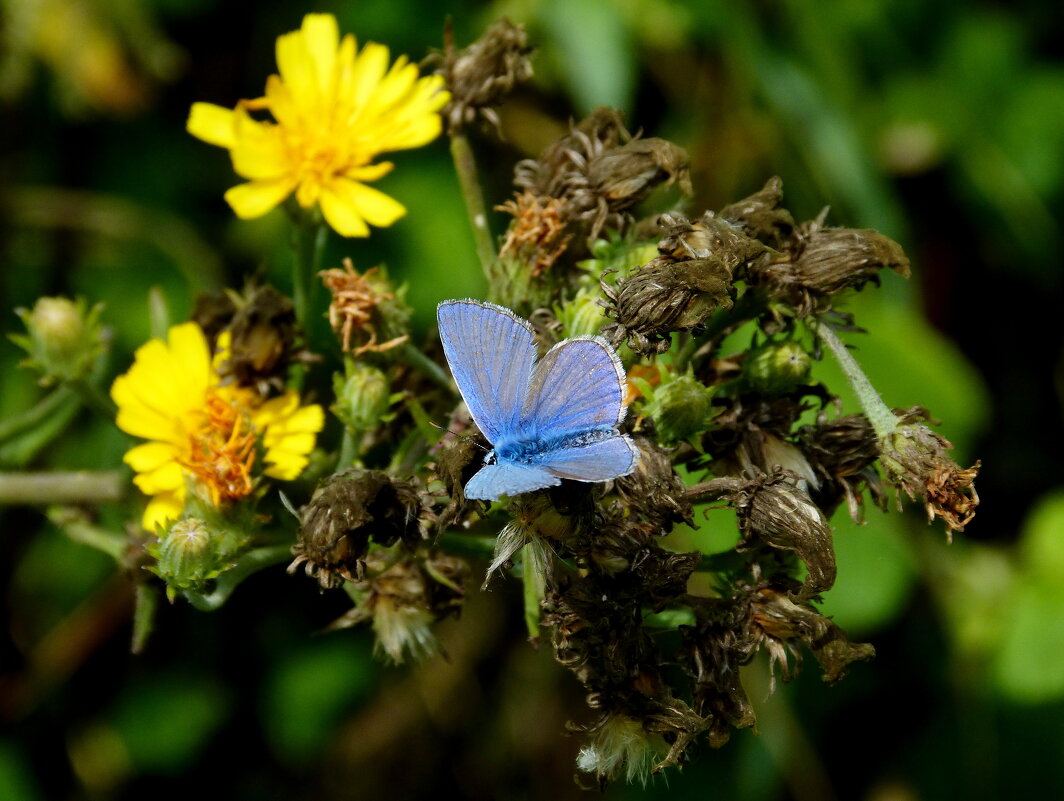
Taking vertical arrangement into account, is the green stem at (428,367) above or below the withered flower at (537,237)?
below

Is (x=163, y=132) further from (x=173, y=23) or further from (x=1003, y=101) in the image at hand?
(x=1003, y=101)

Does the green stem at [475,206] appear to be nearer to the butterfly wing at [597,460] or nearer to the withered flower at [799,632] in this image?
the butterfly wing at [597,460]

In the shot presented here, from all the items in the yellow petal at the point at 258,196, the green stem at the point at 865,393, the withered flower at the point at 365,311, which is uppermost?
the yellow petal at the point at 258,196

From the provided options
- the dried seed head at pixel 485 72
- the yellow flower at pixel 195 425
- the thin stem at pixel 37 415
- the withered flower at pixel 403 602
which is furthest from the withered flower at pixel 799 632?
the thin stem at pixel 37 415

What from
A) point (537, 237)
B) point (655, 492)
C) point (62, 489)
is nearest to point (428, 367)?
point (537, 237)

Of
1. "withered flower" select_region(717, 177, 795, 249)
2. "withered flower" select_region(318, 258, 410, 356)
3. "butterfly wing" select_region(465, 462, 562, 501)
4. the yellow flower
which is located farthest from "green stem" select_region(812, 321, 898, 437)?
the yellow flower

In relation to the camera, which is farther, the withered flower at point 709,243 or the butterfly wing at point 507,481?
the withered flower at point 709,243

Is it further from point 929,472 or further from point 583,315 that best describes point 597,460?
point 929,472
